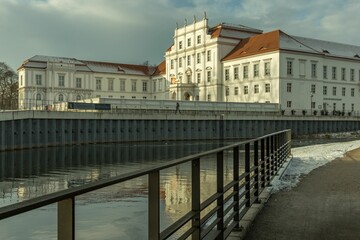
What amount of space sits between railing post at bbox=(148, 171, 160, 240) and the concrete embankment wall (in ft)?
119

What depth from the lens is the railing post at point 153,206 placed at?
12.9 feet

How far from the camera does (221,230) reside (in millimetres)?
6164

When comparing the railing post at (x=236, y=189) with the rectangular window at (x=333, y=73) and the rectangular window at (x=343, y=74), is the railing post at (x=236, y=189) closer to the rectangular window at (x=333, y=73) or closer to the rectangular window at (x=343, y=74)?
the rectangular window at (x=333, y=73)

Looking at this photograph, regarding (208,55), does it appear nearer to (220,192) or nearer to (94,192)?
(220,192)

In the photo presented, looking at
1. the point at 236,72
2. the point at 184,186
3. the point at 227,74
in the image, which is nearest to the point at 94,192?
the point at 184,186

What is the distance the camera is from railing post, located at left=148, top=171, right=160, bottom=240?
12.9 ft

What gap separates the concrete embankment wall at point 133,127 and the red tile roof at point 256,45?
→ 18642mm

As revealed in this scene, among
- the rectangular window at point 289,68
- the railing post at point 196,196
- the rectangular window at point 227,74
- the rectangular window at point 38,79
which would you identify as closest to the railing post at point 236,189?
the railing post at point 196,196

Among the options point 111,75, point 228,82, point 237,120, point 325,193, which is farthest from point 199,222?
point 111,75

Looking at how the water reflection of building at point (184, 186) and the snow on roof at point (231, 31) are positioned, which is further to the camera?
the snow on roof at point (231, 31)

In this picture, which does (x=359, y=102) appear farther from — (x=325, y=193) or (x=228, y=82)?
(x=325, y=193)

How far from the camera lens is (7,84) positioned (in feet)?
344

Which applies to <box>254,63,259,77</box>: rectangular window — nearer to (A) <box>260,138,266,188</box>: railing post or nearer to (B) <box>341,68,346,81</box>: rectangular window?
(B) <box>341,68,346,81</box>: rectangular window

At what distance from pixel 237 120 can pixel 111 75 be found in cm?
5496
